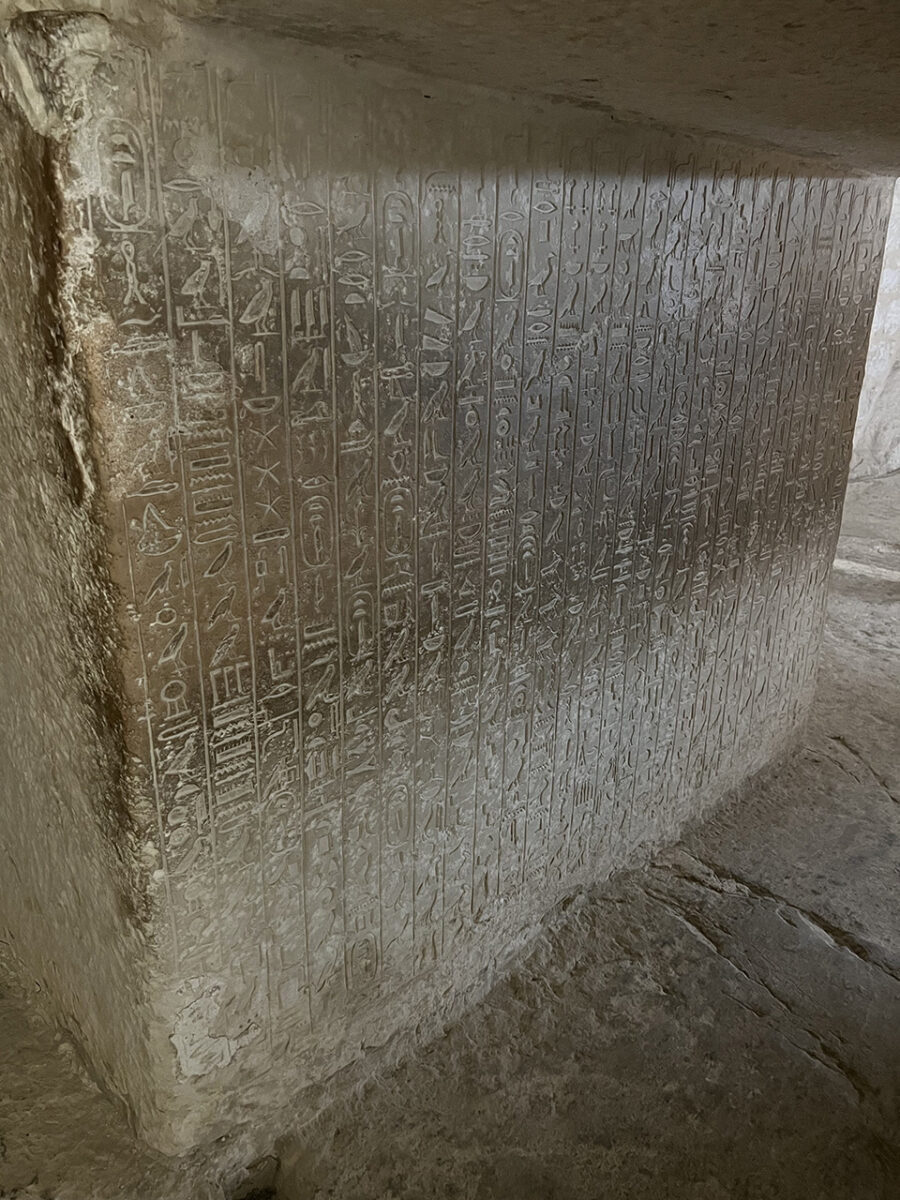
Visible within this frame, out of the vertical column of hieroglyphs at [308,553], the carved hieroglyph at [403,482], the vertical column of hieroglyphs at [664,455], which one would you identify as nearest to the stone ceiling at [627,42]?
the carved hieroglyph at [403,482]

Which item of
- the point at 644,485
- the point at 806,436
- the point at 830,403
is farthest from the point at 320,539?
the point at 830,403

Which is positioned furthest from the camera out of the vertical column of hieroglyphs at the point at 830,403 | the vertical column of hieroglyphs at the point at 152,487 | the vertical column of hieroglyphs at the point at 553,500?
the vertical column of hieroglyphs at the point at 830,403

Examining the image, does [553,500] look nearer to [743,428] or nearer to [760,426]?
[743,428]

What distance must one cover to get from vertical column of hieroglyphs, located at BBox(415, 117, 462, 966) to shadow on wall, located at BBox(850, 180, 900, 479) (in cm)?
692

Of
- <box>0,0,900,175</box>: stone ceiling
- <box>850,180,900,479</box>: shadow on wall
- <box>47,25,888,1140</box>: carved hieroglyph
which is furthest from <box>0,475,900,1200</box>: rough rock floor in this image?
<box>850,180,900,479</box>: shadow on wall

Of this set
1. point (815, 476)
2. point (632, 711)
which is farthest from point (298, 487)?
point (815, 476)

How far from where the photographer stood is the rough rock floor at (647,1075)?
217cm

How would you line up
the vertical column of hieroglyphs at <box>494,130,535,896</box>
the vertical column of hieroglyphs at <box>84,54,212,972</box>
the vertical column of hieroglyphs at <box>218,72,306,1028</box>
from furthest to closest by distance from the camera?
the vertical column of hieroglyphs at <box>494,130,535,896</box>
the vertical column of hieroglyphs at <box>218,72,306,1028</box>
the vertical column of hieroglyphs at <box>84,54,212,972</box>

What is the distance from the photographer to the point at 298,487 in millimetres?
1813

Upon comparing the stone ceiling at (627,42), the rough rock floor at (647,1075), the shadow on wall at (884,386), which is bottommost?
the rough rock floor at (647,1075)

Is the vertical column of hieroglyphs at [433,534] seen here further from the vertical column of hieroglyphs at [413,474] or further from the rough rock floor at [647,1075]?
the rough rock floor at [647,1075]

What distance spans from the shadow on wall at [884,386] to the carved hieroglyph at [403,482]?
5.49 metres

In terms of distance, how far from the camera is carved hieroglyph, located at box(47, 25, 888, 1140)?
1.58 metres

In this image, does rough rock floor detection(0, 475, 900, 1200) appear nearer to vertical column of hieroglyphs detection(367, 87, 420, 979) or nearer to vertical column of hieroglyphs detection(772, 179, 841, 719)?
vertical column of hieroglyphs detection(367, 87, 420, 979)
